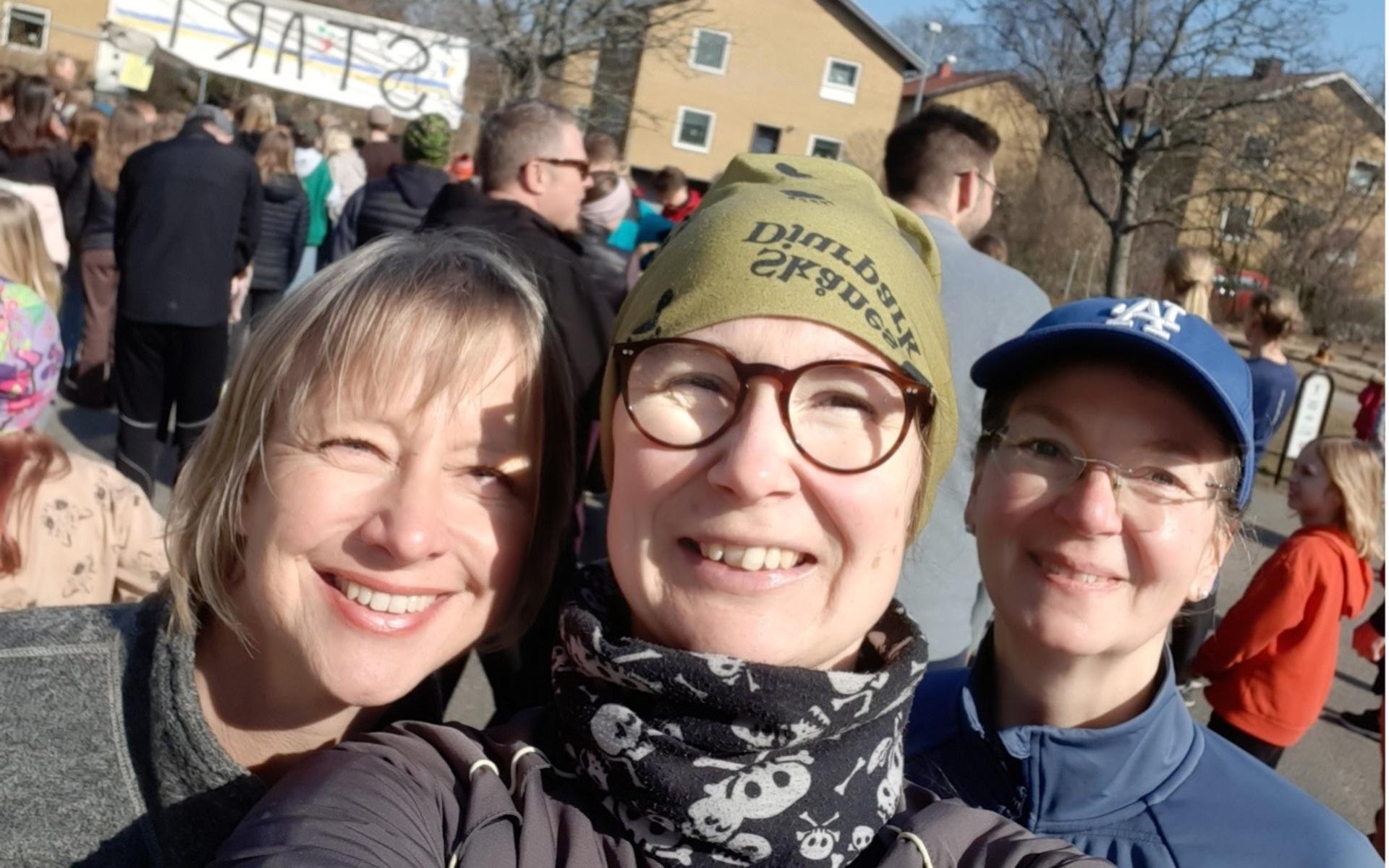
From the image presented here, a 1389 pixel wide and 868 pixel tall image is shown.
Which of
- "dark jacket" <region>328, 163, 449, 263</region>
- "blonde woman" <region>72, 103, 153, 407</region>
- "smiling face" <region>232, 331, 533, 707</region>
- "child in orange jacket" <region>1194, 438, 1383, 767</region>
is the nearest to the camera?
"smiling face" <region>232, 331, 533, 707</region>

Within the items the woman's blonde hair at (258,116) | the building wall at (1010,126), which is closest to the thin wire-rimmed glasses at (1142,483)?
Answer: the woman's blonde hair at (258,116)

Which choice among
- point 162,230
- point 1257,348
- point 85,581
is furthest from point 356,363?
point 1257,348

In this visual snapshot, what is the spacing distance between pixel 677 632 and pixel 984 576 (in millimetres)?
708

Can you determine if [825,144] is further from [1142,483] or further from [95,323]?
[1142,483]

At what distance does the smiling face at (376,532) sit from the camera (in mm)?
1602

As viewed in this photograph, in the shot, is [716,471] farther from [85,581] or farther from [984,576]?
[85,581]

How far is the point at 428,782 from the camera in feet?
4.55

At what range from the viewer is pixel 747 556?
1385mm

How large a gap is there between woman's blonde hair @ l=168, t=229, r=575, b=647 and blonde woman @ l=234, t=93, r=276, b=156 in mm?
7190

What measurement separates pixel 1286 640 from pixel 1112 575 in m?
2.66

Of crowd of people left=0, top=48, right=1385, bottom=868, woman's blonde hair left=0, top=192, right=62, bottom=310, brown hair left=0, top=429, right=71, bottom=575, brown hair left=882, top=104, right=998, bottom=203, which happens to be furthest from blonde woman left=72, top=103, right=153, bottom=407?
crowd of people left=0, top=48, right=1385, bottom=868

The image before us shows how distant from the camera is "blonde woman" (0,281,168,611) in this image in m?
2.44

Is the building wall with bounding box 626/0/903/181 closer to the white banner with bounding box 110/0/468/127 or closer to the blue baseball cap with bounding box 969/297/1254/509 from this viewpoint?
the white banner with bounding box 110/0/468/127

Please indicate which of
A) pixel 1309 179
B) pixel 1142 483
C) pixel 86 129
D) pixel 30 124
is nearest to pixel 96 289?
pixel 30 124
